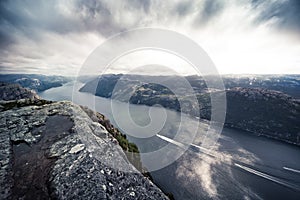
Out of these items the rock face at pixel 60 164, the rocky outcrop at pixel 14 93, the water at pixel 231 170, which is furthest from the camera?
the rocky outcrop at pixel 14 93

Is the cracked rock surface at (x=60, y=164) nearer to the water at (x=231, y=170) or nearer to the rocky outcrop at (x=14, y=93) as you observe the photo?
the water at (x=231, y=170)

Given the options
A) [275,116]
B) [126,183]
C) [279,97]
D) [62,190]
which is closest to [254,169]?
[126,183]

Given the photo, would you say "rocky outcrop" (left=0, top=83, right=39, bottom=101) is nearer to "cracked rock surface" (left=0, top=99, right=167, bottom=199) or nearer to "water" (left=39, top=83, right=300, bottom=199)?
"cracked rock surface" (left=0, top=99, right=167, bottom=199)

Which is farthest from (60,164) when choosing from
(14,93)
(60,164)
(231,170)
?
(231,170)

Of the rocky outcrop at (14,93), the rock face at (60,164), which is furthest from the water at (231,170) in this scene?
the rocky outcrop at (14,93)

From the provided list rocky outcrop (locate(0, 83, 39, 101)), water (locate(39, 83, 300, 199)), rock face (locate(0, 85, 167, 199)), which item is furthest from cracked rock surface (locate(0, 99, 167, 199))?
rocky outcrop (locate(0, 83, 39, 101))

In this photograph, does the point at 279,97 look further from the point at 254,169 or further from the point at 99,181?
the point at 99,181

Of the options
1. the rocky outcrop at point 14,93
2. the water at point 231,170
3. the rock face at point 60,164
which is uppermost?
the rock face at point 60,164

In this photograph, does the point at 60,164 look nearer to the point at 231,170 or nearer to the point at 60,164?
the point at 60,164
